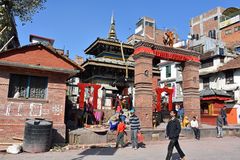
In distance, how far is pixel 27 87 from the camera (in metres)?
13.2

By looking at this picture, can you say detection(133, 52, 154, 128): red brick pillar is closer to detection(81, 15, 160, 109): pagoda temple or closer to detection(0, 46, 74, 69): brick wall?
detection(0, 46, 74, 69): brick wall

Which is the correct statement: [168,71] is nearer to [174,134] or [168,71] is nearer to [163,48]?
[163,48]

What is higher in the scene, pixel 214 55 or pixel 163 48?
pixel 214 55

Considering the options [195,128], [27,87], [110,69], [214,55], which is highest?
[214,55]

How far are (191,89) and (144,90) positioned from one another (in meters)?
4.52

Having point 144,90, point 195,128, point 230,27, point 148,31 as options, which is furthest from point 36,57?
point 148,31

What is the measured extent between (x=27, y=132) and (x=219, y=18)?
52897 millimetres

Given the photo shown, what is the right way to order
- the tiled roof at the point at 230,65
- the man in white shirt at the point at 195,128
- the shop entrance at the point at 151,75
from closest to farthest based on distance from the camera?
the shop entrance at the point at 151,75 → the man in white shirt at the point at 195,128 → the tiled roof at the point at 230,65

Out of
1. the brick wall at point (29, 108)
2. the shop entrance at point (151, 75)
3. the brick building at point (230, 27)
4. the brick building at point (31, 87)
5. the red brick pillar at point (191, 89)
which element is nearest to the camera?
the brick wall at point (29, 108)

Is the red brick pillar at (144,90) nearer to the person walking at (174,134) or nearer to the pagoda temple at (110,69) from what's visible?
the person walking at (174,134)

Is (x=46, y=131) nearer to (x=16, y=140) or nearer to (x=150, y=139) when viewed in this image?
(x=16, y=140)

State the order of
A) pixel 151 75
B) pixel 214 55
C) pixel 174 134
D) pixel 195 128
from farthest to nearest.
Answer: pixel 214 55 → pixel 151 75 → pixel 195 128 → pixel 174 134

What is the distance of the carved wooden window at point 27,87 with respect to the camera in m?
13.0

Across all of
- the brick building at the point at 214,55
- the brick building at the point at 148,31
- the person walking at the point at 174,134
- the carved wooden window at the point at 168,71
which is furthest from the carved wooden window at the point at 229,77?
the brick building at the point at 148,31
